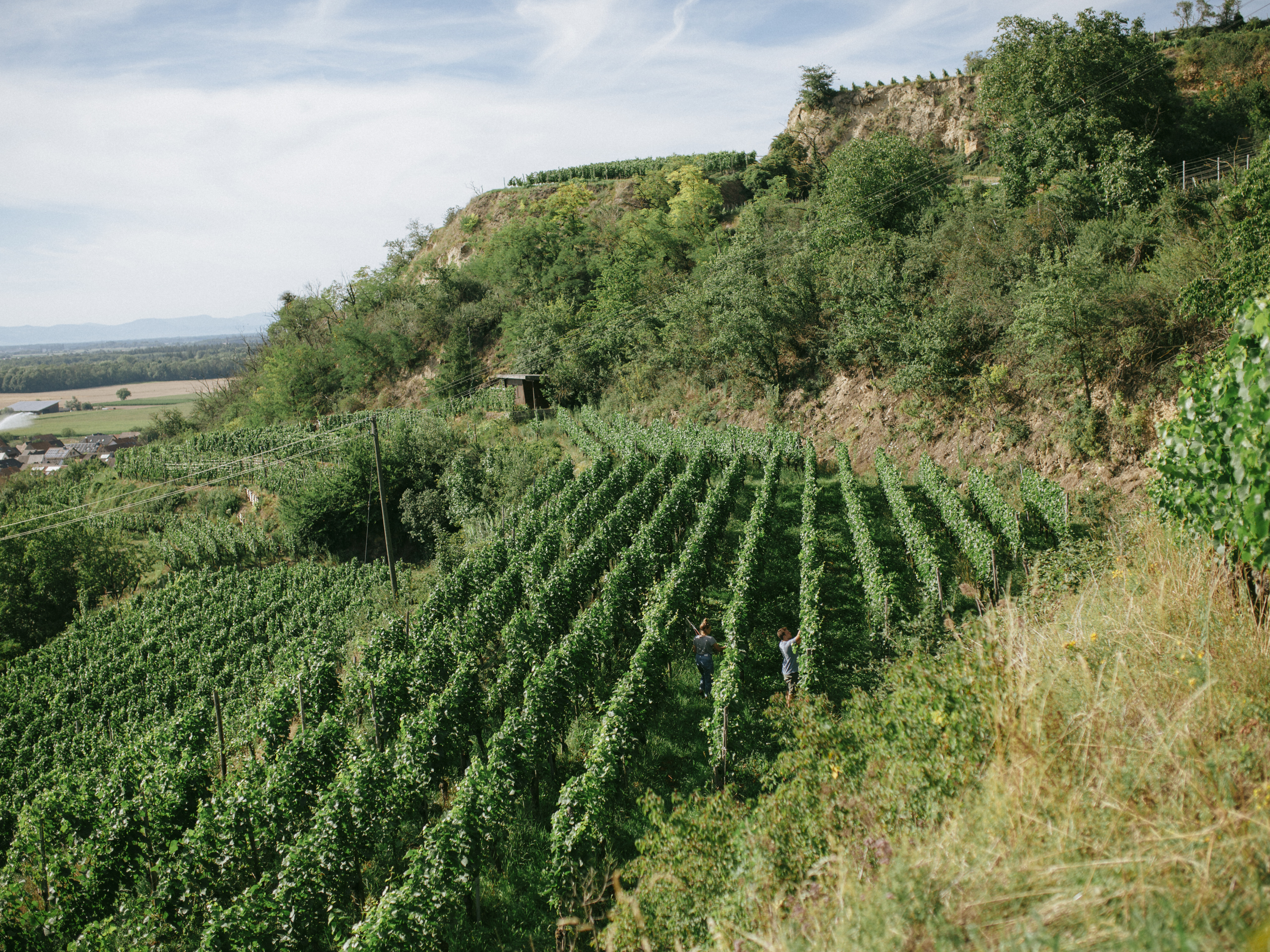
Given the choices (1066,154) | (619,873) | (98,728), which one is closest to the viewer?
(619,873)

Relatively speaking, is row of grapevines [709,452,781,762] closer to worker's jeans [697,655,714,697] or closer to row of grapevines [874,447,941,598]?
worker's jeans [697,655,714,697]

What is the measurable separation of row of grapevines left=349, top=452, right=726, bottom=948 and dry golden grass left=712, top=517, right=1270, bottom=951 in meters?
4.17

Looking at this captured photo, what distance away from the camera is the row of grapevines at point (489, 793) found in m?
6.60

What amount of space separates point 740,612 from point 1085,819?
827cm

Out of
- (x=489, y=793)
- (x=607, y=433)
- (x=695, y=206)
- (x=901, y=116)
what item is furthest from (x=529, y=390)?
(x=901, y=116)

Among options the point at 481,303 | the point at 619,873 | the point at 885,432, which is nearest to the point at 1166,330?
the point at 885,432

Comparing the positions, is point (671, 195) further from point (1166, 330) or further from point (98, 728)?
point (98, 728)

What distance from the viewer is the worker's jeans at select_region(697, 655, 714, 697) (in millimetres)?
11312

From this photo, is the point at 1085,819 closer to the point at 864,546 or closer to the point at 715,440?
the point at 864,546

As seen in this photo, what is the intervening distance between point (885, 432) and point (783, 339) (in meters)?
7.81

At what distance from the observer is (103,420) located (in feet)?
335

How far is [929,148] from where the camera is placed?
47.3m

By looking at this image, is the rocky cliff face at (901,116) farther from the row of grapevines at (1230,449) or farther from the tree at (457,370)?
the row of grapevines at (1230,449)

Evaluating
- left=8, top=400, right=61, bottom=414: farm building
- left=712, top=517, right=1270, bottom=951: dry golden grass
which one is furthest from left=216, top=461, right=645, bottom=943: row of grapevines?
left=8, top=400, right=61, bottom=414: farm building
